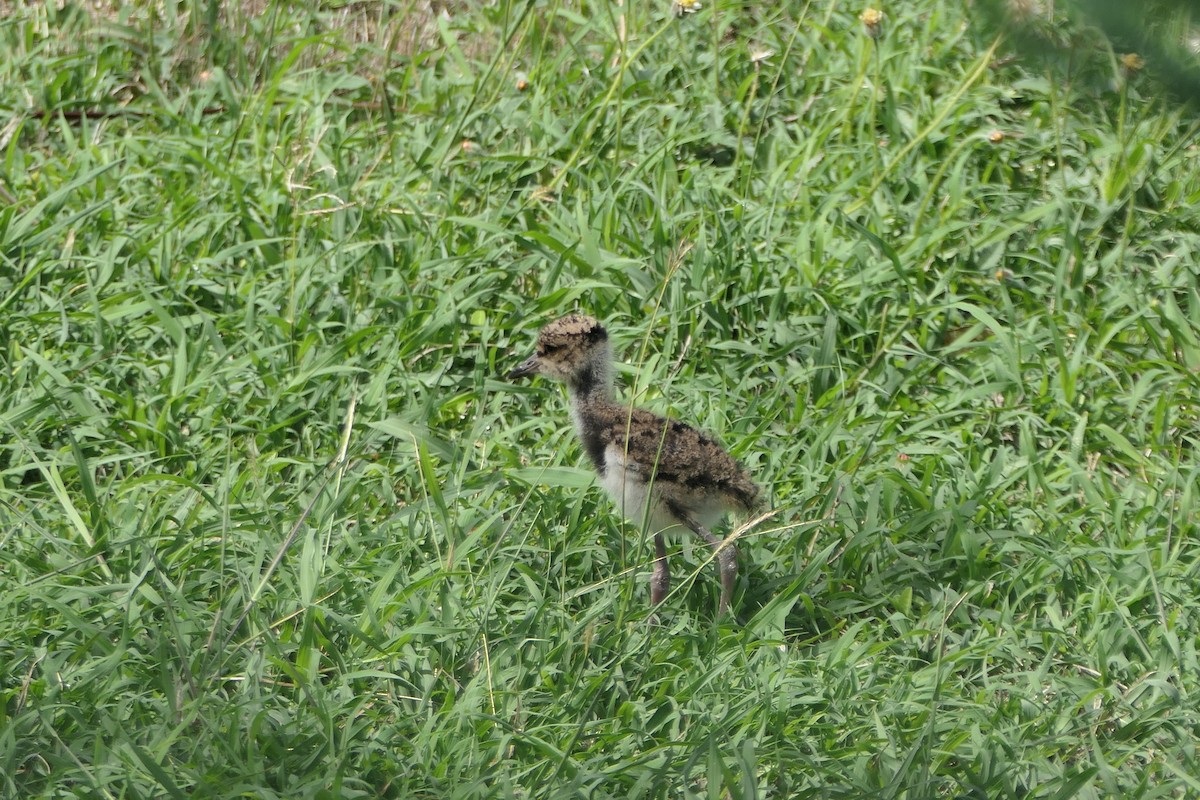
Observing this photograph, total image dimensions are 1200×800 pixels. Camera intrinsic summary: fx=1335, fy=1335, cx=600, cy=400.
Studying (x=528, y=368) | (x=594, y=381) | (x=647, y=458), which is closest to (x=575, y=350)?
(x=594, y=381)

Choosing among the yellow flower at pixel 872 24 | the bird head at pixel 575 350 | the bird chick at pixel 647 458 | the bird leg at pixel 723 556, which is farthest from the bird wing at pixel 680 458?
the yellow flower at pixel 872 24

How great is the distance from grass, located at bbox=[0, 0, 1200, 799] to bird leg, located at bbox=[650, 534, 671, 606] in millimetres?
67

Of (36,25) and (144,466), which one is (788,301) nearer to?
(144,466)

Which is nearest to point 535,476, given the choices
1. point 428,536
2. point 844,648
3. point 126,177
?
point 428,536

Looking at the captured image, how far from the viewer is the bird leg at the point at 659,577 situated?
4.31 m

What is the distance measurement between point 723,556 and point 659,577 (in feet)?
0.82

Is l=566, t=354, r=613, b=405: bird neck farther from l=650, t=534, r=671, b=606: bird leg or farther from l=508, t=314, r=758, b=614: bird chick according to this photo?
l=650, t=534, r=671, b=606: bird leg

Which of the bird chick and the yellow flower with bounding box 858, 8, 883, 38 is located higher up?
the yellow flower with bounding box 858, 8, 883, 38

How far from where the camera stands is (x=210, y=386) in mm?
5141

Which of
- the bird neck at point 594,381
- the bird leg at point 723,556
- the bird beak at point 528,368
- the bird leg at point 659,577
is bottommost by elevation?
the bird leg at point 659,577

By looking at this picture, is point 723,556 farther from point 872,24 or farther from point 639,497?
point 872,24

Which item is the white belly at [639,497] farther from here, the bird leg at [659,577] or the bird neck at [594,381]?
the bird neck at [594,381]

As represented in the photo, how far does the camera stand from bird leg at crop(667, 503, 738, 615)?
4207 millimetres

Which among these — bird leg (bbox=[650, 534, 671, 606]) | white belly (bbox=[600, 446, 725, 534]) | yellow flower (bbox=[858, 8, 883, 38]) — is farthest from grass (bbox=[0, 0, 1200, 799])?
yellow flower (bbox=[858, 8, 883, 38])
